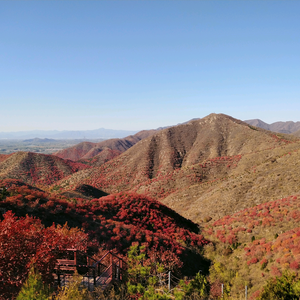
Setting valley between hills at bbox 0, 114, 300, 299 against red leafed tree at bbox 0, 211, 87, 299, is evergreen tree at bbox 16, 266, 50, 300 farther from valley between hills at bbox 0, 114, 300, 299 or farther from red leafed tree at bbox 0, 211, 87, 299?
valley between hills at bbox 0, 114, 300, 299

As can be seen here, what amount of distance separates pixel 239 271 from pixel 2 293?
1519 cm

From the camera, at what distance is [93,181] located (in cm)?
7556

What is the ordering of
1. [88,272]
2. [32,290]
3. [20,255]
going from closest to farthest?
[32,290]
[20,255]
[88,272]

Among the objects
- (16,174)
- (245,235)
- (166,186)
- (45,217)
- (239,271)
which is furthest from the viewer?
(16,174)

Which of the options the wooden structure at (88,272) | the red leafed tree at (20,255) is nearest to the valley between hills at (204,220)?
the red leafed tree at (20,255)

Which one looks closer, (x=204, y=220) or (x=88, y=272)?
(x=88, y=272)

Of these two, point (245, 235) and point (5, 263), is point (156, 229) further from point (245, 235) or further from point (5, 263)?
point (5, 263)

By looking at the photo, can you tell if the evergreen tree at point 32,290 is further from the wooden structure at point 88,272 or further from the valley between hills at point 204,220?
the wooden structure at point 88,272

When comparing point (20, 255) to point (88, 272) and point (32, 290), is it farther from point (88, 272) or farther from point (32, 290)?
point (88, 272)

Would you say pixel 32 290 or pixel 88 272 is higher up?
pixel 32 290

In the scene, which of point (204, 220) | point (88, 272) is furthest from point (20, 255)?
point (204, 220)

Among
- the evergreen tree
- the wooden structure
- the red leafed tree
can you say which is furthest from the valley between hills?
the evergreen tree

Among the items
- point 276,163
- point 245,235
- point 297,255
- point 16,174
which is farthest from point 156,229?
point 16,174

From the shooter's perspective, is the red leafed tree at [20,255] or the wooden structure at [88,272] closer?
the red leafed tree at [20,255]
